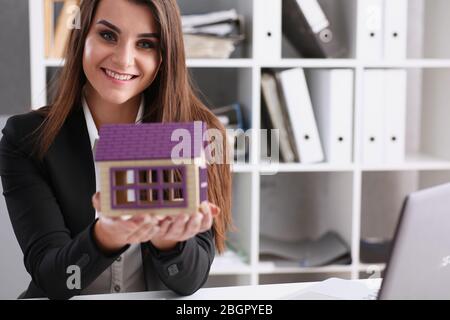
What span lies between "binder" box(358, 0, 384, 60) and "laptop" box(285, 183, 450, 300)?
112 centimetres

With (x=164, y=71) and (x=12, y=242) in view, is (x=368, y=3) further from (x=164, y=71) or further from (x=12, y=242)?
(x=12, y=242)

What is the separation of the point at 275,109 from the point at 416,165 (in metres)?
0.46

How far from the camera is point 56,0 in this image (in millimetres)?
1790

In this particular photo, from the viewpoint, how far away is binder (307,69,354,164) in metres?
1.85

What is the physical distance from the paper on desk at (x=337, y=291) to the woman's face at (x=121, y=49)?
44cm

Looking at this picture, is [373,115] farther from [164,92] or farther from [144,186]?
[144,186]

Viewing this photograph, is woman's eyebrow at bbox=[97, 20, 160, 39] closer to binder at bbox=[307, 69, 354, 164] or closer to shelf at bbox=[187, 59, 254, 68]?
shelf at bbox=[187, 59, 254, 68]

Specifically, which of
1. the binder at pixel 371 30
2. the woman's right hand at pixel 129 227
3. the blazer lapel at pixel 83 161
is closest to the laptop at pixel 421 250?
the woman's right hand at pixel 129 227

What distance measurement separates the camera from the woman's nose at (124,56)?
108 cm

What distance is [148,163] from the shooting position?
2.55ft

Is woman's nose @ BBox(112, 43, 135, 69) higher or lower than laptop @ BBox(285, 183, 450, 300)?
higher

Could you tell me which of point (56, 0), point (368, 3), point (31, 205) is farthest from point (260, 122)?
point (31, 205)

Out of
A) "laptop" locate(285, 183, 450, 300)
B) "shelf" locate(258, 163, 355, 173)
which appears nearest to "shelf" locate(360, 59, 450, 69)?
"shelf" locate(258, 163, 355, 173)

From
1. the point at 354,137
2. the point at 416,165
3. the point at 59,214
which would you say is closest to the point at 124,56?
the point at 59,214
